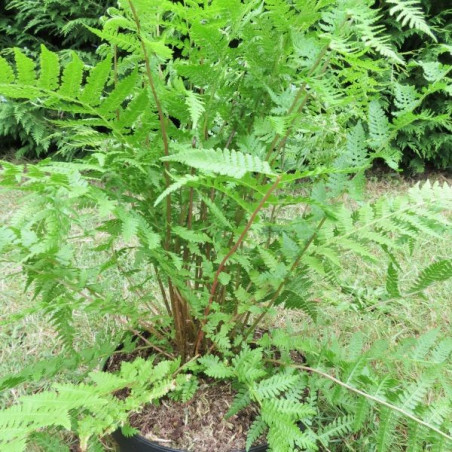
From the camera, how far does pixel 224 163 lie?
0.54 metres

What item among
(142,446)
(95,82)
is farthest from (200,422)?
(95,82)

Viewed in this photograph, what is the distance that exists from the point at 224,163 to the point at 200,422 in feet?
1.97

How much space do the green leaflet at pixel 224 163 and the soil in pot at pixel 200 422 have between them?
22.9 inches

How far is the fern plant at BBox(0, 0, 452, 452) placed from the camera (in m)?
0.64

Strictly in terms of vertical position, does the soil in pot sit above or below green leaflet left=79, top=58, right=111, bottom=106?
below

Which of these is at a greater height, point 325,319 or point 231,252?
point 231,252

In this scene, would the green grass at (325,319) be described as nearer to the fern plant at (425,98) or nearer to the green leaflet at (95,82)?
the green leaflet at (95,82)

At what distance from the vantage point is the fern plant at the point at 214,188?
2.11ft

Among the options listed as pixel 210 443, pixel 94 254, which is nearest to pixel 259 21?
pixel 210 443

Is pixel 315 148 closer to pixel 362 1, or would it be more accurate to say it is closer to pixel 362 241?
pixel 362 241

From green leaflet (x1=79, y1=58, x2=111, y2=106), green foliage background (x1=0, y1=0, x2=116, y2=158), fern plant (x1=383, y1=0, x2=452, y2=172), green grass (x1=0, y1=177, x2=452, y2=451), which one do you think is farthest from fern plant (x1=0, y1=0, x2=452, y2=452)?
green foliage background (x1=0, y1=0, x2=116, y2=158)

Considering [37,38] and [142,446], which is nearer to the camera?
[142,446]

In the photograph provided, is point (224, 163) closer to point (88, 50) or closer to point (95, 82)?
point (95, 82)

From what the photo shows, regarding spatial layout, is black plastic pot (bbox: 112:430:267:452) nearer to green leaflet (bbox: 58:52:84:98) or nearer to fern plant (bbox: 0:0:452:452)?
fern plant (bbox: 0:0:452:452)
